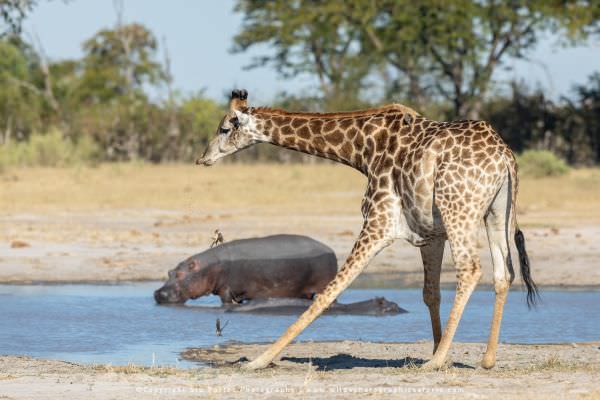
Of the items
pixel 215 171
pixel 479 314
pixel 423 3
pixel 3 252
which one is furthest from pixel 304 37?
pixel 479 314

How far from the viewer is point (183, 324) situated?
11750 mm

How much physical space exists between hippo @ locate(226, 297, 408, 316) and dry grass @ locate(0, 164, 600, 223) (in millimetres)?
11734

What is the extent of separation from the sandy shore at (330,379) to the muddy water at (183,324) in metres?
0.88

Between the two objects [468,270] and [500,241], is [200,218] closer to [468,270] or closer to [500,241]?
[500,241]

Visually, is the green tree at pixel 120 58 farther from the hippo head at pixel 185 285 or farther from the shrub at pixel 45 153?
the hippo head at pixel 185 285

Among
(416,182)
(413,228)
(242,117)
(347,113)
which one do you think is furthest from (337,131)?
(413,228)

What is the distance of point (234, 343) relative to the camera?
10453 millimetres

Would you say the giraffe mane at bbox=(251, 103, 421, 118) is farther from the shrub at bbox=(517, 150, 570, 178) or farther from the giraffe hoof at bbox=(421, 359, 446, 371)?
the shrub at bbox=(517, 150, 570, 178)

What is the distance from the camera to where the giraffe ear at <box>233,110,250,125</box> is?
8738 millimetres

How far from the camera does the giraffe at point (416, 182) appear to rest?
26.9ft

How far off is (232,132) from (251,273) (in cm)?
477

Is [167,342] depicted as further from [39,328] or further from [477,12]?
[477,12]

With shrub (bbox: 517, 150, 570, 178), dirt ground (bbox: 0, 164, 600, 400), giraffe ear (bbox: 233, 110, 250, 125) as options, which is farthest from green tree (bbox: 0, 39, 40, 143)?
giraffe ear (bbox: 233, 110, 250, 125)

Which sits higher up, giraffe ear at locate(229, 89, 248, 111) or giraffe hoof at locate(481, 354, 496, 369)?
giraffe ear at locate(229, 89, 248, 111)
